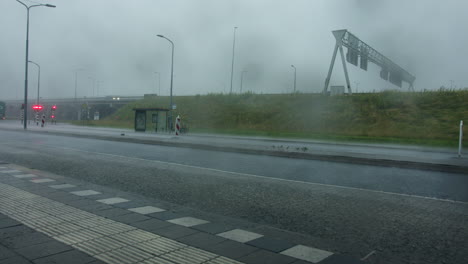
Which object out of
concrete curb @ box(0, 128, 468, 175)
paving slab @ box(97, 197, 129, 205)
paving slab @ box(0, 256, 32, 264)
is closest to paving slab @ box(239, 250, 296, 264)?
paving slab @ box(0, 256, 32, 264)

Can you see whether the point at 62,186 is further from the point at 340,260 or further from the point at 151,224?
the point at 340,260

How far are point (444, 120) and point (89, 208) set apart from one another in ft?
104

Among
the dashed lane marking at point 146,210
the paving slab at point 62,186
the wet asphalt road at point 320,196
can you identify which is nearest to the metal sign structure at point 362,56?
the wet asphalt road at point 320,196

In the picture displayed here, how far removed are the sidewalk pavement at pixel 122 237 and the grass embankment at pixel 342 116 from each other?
75.8 feet

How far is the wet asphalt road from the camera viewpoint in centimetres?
488

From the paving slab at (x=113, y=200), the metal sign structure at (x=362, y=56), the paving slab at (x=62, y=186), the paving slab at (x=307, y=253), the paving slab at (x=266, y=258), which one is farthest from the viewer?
the metal sign structure at (x=362, y=56)

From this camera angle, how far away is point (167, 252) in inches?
164

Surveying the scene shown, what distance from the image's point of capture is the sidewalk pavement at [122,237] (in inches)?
160

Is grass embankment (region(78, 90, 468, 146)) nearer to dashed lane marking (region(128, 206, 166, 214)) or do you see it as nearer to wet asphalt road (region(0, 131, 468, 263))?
wet asphalt road (region(0, 131, 468, 263))

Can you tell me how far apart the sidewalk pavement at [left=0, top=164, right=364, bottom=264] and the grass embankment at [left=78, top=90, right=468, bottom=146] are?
23.1m

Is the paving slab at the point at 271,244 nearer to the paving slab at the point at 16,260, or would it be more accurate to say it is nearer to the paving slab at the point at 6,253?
the paving slab at the point at 16,260

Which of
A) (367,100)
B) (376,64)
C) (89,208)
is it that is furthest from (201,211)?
(367,100)

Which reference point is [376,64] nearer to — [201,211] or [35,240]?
[201,211]

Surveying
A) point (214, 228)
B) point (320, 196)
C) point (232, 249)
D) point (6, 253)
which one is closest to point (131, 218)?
point (214, 228)
